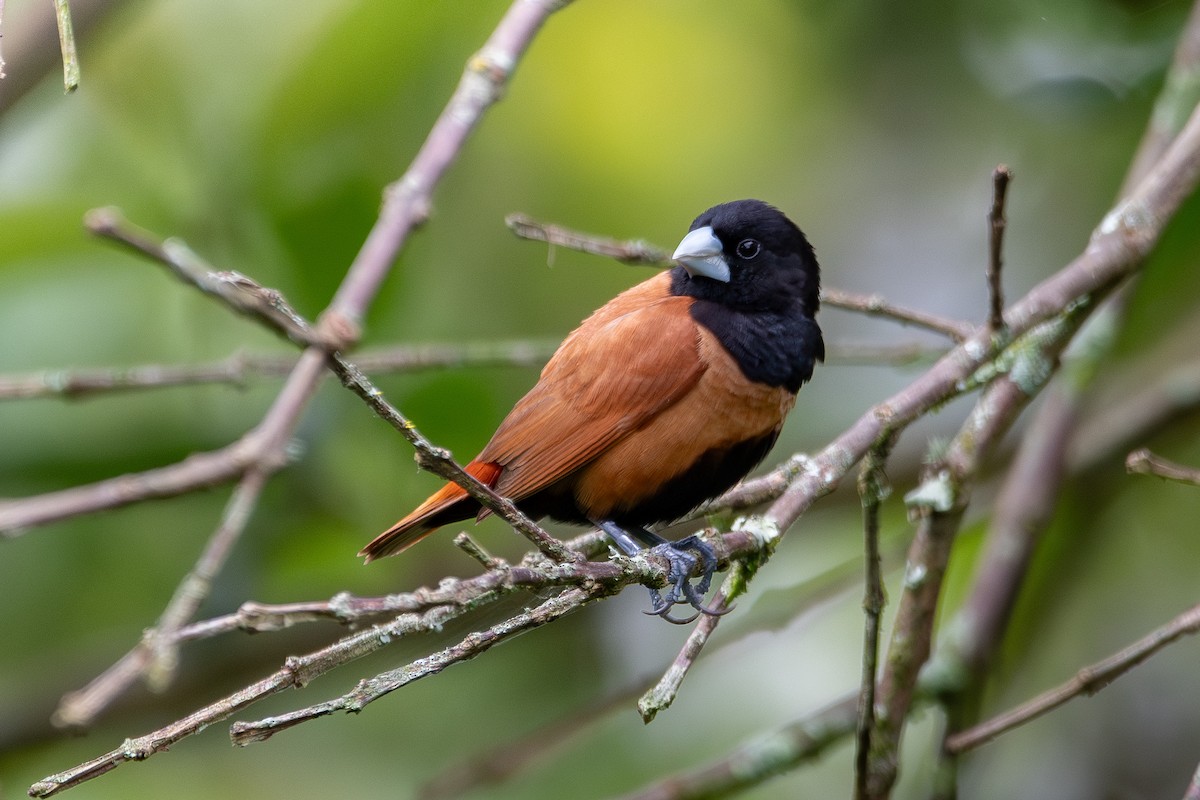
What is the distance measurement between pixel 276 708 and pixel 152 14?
258cm

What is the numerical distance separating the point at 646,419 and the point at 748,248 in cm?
58

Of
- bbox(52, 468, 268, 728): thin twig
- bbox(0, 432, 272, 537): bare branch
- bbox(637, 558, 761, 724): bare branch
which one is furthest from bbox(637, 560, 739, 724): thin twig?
bbox(0, 432, 272, 537): bare branch

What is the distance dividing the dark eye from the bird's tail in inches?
37.6

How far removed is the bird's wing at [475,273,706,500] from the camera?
116 inches

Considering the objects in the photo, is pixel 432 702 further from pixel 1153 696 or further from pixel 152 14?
pixel 152 14

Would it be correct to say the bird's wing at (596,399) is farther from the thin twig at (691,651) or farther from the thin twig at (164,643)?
the thin twig at (164,643)

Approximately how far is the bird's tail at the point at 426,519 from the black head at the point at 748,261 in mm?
833

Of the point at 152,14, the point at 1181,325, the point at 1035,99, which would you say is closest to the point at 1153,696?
the point at 1181,325

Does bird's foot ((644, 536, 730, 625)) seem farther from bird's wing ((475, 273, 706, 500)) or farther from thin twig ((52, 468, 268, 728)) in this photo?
thin twig ((52, 468, 268, 728))

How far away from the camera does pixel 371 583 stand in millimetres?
4023

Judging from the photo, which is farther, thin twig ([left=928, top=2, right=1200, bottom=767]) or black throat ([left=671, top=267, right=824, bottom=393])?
thin twig ([left=928, top=2, right=1200, bottom=767])

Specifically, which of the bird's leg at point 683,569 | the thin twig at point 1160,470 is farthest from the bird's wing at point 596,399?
the thin twig at point 1160,470

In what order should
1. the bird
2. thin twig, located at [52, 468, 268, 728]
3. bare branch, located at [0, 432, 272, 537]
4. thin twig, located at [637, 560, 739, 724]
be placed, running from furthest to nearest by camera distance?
1. the bird
2. bare branch, located at [0, 432, 272, 537]
3. thin twig, located at [637, 560, 739, 724]
4. thin twig, located at [52, 468, 268, 728]

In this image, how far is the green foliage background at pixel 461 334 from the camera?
155 inches
